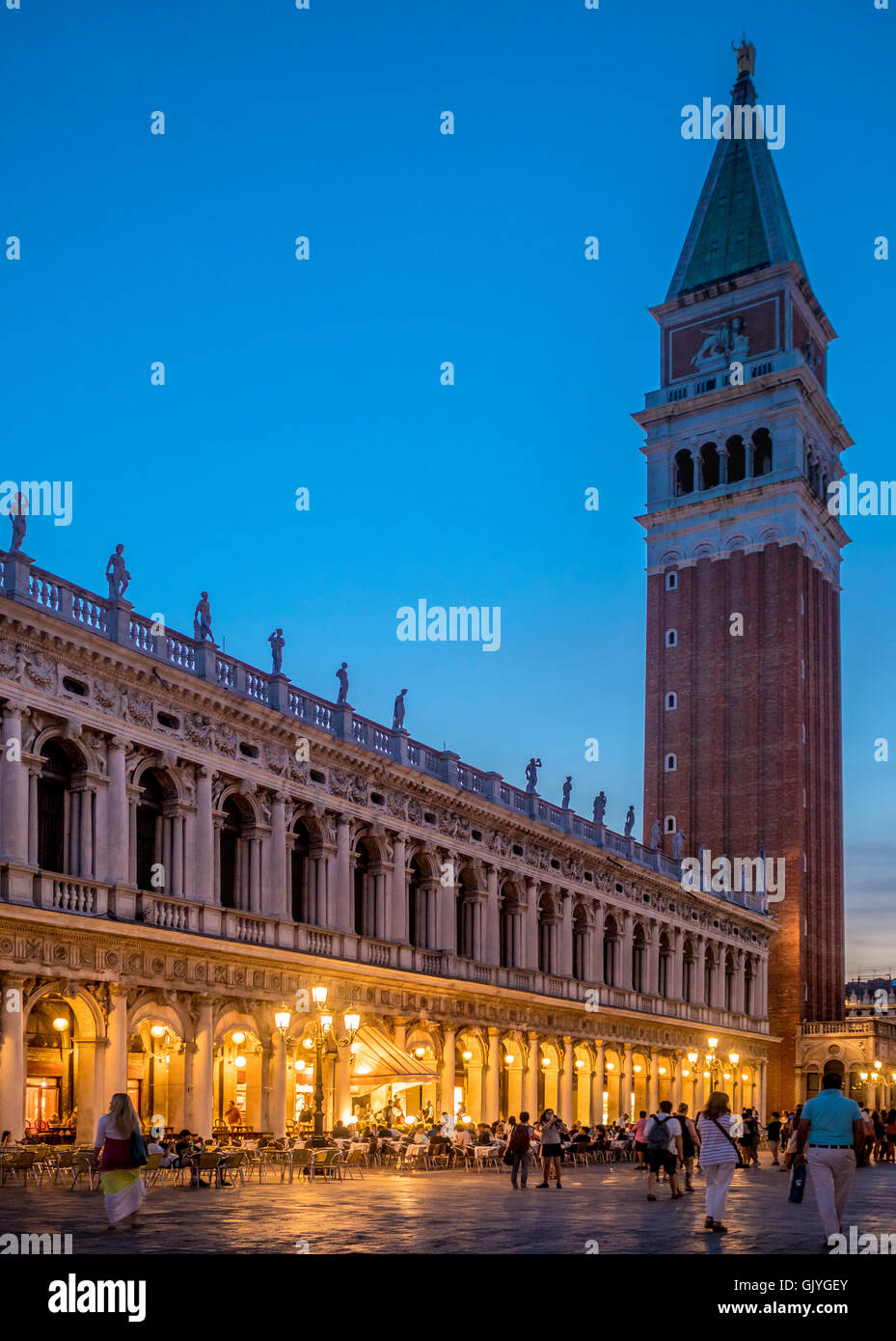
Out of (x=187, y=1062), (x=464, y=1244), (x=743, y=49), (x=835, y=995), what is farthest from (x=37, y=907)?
(x=743, y=49)

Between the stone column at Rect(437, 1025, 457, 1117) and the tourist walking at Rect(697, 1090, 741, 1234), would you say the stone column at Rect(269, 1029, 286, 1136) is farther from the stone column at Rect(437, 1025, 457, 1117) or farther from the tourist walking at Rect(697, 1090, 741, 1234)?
the tourist walking at Rect(697, 1090, 741, 1234)

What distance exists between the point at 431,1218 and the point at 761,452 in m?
65.4

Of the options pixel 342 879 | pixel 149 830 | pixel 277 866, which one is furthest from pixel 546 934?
pixel 149 830

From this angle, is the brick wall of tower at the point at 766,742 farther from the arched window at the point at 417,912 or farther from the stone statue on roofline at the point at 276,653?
the stone statue on roofline at the point at 276,653

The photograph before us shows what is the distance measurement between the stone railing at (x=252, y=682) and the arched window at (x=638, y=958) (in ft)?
20.1

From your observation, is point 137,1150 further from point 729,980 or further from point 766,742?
point 766,742

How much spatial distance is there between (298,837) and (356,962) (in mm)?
3490

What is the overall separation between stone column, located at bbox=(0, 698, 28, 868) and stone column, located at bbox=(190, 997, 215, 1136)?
20.3ft

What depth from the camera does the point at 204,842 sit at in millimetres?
34375

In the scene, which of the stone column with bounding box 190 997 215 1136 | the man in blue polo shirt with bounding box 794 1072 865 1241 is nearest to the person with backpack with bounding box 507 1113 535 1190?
the stone column with bounding box 190 997 215 1136

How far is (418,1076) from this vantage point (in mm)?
38281

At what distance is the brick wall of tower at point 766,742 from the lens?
74.0m

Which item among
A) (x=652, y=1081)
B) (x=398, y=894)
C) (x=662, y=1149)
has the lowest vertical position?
(x=652, y=1081)
